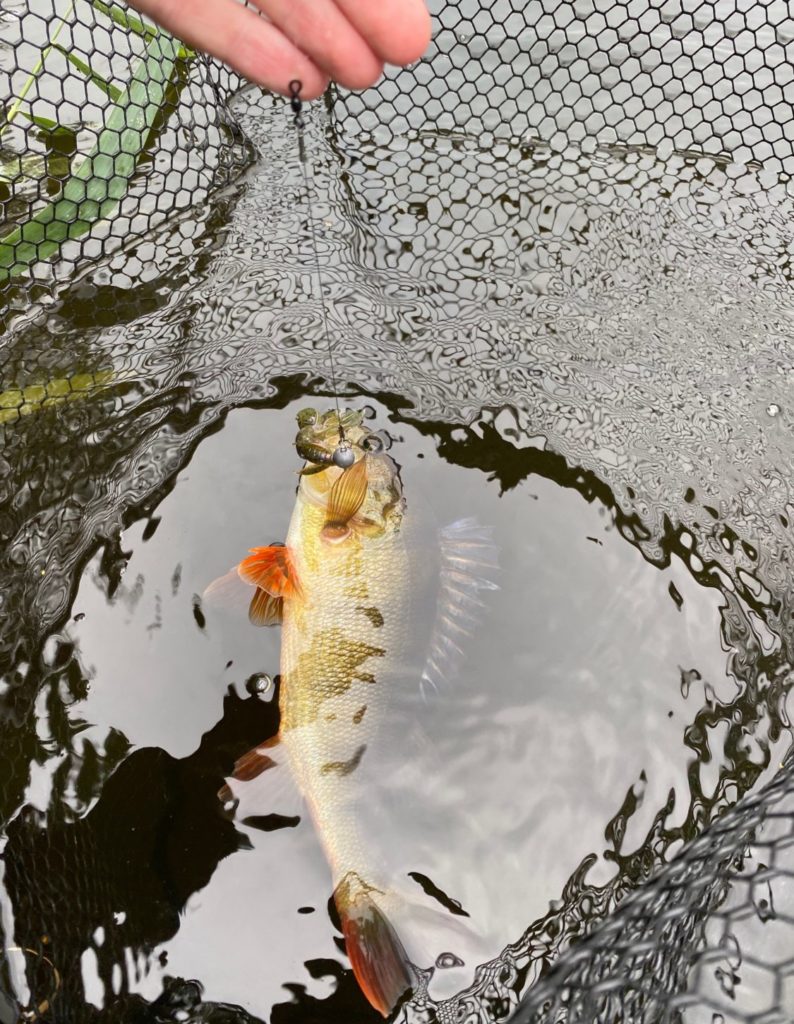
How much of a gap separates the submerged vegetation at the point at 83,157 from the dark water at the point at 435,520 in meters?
0.21

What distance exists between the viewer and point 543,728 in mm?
2711

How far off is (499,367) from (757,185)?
4.54 feet

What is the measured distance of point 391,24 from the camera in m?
1.81

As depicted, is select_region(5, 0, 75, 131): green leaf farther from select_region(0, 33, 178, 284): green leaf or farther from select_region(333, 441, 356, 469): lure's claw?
select_region(333, 441, 356, 469): lure's claw

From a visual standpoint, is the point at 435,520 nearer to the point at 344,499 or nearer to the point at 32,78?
the point at 344,499

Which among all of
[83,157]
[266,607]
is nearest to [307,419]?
[266,607]

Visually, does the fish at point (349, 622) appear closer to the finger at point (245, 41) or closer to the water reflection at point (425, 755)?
the water reflection at point (425, 755)

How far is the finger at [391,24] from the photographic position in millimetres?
1798

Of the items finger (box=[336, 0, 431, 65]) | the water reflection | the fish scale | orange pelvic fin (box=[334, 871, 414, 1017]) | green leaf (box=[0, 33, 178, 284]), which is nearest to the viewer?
finger (box=[336, 0, 431, 65])

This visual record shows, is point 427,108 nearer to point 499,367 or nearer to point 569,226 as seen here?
point 569,226

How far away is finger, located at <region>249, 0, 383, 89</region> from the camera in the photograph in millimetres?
1840

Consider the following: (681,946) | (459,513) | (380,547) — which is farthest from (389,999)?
(459,513)

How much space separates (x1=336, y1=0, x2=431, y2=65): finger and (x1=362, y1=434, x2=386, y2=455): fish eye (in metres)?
1.20

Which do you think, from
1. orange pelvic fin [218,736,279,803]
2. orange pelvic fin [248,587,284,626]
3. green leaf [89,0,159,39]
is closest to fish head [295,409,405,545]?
orange pelvic fin [248,587,284,626]
